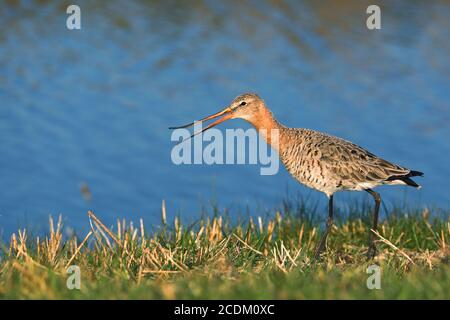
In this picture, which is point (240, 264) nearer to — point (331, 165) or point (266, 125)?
point (331, 165)

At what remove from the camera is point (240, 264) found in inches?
293

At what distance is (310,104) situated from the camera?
16.4m

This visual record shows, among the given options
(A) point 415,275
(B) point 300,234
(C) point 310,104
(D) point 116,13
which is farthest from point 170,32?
(A) point 415,275

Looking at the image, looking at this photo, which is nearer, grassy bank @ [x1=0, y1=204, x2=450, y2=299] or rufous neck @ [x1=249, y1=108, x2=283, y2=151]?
grassy bank @ [x1=0, y1=204, x2=450, y2=299]

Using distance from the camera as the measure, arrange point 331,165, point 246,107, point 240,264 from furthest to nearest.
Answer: point 246,107 → point 331,165 → point 240,264

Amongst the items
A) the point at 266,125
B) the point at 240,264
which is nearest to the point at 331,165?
the point at 266,125

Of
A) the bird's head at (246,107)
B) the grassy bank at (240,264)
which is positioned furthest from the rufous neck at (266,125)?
the grassy bank at (240,264)

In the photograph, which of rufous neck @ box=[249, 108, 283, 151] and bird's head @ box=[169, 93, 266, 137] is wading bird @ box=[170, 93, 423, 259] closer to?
rufous neck @ box=[249, 108, 283, 151]

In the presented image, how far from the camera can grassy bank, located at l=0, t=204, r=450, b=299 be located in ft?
19.3

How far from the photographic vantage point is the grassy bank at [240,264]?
5.89 metres

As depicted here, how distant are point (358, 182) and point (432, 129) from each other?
704 cm

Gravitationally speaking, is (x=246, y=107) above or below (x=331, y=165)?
above

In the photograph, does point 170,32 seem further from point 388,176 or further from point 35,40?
point 388,176

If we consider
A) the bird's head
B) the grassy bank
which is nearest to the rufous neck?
the bird's head
